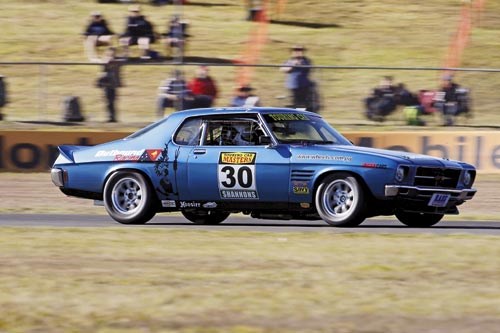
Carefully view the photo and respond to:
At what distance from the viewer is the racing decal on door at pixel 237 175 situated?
1223 centimetres

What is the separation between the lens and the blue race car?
11.9 metres

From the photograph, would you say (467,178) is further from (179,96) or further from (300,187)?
(179,96)

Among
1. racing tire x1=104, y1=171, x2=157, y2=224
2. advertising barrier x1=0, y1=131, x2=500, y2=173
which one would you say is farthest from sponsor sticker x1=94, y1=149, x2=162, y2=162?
advertising barrier x1=0, y1=131, x2=500, y2=173

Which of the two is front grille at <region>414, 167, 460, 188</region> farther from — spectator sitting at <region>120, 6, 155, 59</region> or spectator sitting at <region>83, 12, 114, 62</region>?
spectator sitting at <region>83, 12, 114, 62</region>

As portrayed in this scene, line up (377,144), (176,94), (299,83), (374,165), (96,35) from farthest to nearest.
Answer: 1. (96,35)
2. (299,83)
3. (176,94)
4. (377,144)
5. (374,165)

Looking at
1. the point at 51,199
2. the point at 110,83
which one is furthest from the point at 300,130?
the point at 110,83

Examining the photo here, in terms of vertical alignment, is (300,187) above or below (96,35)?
below

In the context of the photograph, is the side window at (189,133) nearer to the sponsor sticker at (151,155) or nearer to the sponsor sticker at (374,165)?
the sponsor sticker at (151,155)

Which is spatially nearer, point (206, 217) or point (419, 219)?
point (419, 219)

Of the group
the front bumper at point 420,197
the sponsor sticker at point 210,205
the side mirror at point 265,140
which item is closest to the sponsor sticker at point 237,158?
the side mirror at point 265,140

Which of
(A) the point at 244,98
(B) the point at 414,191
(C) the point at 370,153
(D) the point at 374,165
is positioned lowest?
(B) the point at 414,191

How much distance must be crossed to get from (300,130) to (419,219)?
1.65 metres

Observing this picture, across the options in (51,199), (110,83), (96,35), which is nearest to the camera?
(51,199)

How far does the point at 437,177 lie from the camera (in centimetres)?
1209
